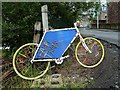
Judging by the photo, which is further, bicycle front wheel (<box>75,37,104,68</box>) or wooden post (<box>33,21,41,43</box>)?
wooden post (<box>33,21,41,43</box>)

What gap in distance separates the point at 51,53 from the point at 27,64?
496 millimetres


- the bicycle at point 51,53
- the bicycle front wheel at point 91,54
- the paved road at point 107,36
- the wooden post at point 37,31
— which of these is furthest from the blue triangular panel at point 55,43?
the paved road at point 107,36

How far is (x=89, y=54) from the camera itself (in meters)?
4.07

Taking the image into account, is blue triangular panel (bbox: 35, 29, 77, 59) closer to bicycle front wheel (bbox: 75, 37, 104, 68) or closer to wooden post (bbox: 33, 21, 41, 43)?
bicycle front wheel (bbox: 75, 37, 104, 68)

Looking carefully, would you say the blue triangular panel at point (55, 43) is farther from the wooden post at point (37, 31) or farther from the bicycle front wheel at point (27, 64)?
the wooden post at point (37, 31)

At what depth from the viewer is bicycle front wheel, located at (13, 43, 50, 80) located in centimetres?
387

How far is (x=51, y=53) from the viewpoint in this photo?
386 cm

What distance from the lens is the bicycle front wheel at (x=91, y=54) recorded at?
3.95 m

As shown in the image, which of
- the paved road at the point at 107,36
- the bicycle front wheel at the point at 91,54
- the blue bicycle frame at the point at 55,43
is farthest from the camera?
the paved road at the point at 107,36

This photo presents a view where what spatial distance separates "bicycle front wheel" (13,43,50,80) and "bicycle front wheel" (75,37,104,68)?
1.99 ft

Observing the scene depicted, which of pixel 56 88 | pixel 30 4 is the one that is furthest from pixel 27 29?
pixel 56 88

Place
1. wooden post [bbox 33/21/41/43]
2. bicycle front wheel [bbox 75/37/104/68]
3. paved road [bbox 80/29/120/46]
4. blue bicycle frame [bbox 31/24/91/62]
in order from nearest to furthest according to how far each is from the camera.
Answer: blue bicycle frame [bbox 31/24/91/62] → bicycle front wheel [bbox 75/37/104/68] → wooden post [bbox 33/21/41/43] → paved road [bbox 80/29/120/46]

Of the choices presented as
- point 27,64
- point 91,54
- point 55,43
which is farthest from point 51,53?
point 91,54

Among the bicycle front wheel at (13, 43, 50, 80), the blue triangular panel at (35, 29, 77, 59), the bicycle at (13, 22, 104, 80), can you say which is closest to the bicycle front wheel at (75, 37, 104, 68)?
the bicycle at (13, 22, 104, 80)
